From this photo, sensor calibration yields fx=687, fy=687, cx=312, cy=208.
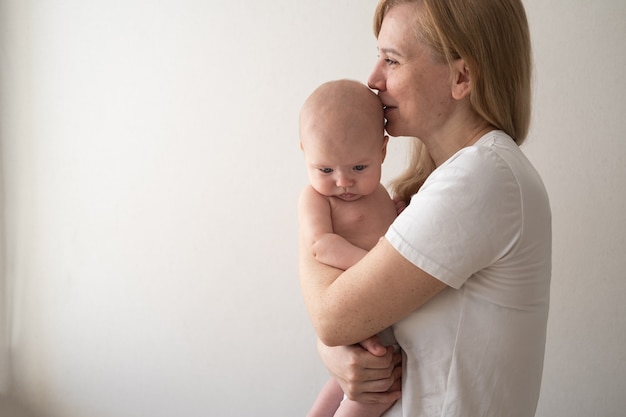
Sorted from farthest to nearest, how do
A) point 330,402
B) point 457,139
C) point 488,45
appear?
point 330,402
point 457,139
point 488,45

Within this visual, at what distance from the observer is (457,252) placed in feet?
4.12

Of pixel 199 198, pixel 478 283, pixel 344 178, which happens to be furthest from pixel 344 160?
pixel 199 198

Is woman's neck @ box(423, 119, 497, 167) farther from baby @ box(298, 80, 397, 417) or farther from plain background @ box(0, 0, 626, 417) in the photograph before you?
plain background @ box(0, 0, 626, 417)

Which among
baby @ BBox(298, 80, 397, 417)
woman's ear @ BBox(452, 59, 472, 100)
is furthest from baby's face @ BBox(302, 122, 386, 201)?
woman's ear @ BBox(452, 59, 472, 100)

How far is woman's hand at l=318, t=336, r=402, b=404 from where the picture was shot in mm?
1402

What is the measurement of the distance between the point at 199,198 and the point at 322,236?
1.05 metres

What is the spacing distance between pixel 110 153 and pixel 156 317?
0.65 metres

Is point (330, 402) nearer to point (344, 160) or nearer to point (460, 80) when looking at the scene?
point (344, 160)

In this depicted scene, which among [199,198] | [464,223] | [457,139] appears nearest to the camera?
[464,223]

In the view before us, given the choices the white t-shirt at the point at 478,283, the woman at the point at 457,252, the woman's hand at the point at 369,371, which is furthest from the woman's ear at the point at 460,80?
the woman's hand at the point at 369,371

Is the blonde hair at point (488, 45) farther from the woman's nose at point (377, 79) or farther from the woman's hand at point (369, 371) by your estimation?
the woman's hand at point (369, 371)

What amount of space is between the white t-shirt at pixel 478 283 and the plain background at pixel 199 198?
2.33 ft

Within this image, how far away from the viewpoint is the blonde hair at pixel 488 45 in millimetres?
1390

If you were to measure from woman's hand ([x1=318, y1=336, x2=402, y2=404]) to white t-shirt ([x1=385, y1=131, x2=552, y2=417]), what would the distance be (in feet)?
0.13
